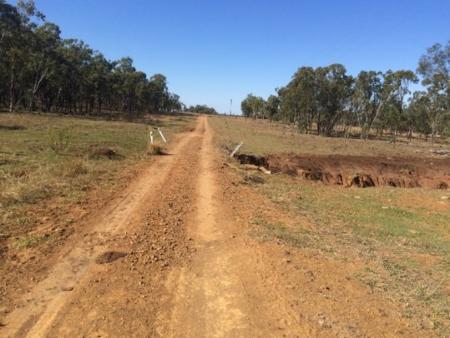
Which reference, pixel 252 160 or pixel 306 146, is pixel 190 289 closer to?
pixel 252 160

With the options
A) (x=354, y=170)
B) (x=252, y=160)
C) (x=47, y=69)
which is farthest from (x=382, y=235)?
(x=47, y=69)

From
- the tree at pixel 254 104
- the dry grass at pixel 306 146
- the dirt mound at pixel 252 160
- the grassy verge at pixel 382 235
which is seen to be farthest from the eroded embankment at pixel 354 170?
the tree at pixel 254 104

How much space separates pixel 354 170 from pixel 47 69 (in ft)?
123

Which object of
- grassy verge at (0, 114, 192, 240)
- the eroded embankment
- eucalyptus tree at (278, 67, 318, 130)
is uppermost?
eucalyptus tree at (278, 67, 318, 130)

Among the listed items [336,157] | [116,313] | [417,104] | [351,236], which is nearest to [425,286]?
[351,236]

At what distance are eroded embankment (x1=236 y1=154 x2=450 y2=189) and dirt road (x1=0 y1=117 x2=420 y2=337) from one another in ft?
39.4

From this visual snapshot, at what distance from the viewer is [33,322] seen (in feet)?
14.3

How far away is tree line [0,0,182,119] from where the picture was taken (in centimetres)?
3509

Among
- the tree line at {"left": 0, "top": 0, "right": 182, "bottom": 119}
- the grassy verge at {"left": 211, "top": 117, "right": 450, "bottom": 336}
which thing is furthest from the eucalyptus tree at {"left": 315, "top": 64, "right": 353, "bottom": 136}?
the grassy verge at {"left": 211, "top": 117, "right": 450, "bottom": 336}

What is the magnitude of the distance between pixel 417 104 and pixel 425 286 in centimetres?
A: 6711

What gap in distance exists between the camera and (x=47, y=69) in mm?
43781

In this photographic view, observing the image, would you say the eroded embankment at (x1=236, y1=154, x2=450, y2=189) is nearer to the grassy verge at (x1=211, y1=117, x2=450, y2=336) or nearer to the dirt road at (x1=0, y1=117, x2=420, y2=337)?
the grassy verge at (x1=211, y1=117, x2=450, y2=336)

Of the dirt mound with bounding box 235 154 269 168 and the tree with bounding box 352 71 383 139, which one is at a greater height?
the tree with bounding box 352 71 383 139

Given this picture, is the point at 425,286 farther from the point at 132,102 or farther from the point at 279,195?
the point at 132,102
